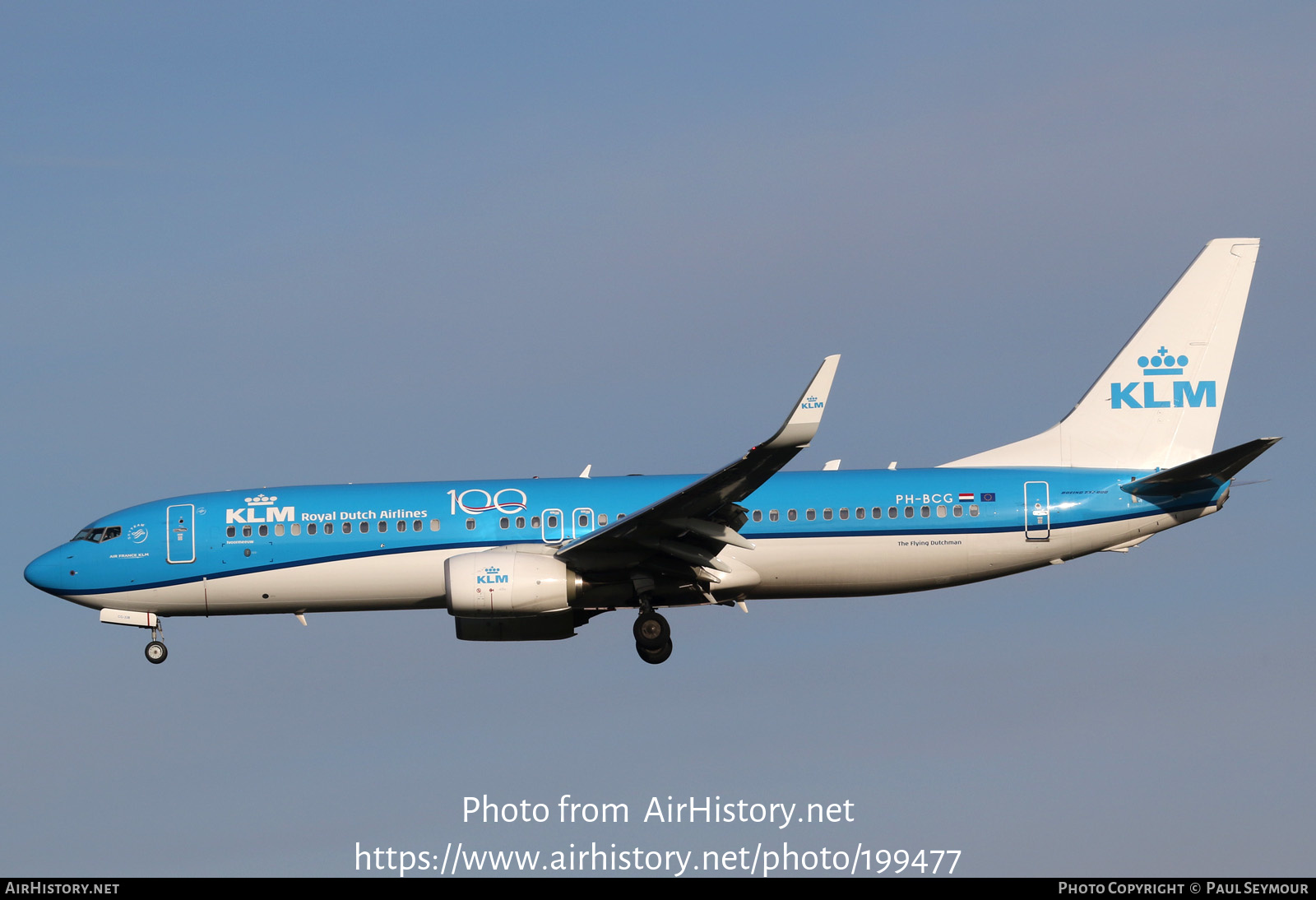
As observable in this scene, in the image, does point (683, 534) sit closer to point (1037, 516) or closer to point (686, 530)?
point (686, 530)

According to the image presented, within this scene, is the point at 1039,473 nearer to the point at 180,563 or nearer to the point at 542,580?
the point at 542,580

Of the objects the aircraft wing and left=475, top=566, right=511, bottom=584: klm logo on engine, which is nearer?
the aircraft wing

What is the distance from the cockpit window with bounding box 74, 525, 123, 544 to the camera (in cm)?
2944

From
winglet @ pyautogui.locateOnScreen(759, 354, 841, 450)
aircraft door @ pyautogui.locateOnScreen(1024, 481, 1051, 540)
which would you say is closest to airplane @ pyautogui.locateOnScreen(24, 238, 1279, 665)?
aircraft door @ pyautogui.locateOnScreen(1024, 481, 1051, 540)

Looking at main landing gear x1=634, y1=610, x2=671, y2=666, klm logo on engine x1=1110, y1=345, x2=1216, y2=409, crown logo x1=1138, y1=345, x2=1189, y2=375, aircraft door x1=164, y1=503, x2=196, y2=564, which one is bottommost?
main landing gear x1=634, y1=610, x2=671, y2=666

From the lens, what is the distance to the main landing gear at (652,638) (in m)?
27.0

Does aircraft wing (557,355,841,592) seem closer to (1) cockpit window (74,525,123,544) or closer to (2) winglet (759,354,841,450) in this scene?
(2) winglet (759,354,841,450)

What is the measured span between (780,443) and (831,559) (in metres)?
5.35

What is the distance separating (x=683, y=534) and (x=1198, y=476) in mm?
9513

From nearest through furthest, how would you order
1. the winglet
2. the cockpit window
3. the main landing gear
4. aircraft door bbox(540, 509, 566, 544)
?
the winglet < the main landing gear < aircraft door bbox(540, 509, 566, 544) < the cockpit window

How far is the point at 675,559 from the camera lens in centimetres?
2689

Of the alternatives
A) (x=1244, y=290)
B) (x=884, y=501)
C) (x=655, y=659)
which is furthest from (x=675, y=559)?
(x=1244, y=290)

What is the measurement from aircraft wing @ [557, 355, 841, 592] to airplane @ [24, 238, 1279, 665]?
0.06 m

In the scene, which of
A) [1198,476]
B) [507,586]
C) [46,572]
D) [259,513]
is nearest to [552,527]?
[507,586]
